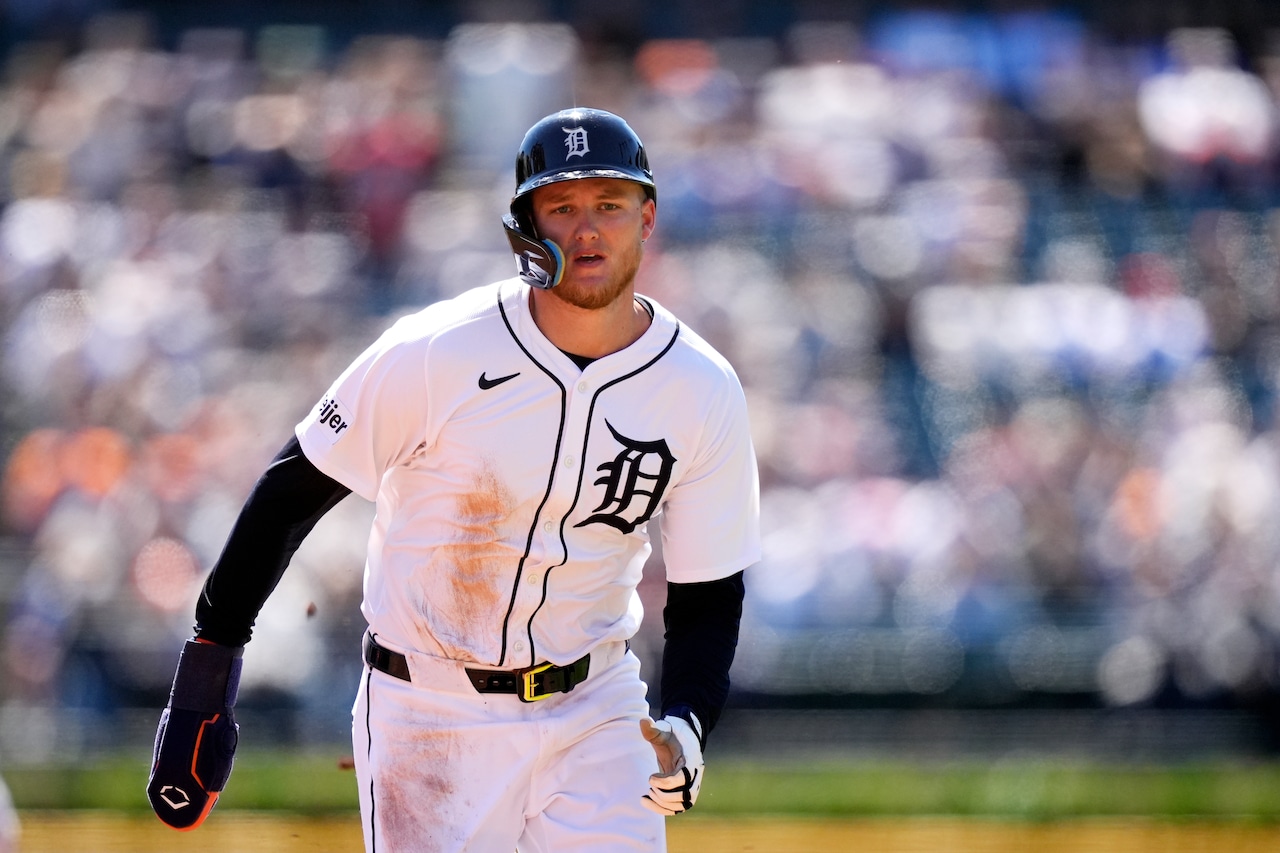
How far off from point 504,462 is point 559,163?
0.62 m

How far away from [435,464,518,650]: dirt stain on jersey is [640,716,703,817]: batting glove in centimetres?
39

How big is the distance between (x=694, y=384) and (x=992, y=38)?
29.8 feet

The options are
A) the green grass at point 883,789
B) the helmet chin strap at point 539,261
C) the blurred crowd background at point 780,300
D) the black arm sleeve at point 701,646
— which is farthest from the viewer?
the blurred crowd background at point 780,300

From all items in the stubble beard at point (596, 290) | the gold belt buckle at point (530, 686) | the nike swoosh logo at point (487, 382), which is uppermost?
the stubble beard at point (596, 290)

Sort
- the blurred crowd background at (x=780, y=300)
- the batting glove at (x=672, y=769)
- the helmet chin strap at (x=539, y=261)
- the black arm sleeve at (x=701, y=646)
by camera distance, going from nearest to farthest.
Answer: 1. the batting glove at (x=672, y=769)
2. the helmet chin strap at (x=539, y=261)
3. the black arm sleeve at (x=701, y=646)
4. the blurred crowd background at (x=780, y=300)

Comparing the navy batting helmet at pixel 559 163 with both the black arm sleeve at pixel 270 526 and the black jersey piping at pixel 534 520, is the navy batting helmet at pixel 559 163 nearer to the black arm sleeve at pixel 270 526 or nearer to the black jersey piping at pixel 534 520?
the black jersey piping at pixel 534 520

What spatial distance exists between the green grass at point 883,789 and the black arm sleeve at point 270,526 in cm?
420

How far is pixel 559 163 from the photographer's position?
10.8 feet

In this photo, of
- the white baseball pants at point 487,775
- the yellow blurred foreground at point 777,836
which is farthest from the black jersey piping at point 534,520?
the yellow blurred foreground at point 777,836

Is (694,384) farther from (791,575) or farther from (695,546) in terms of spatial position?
(791,575)

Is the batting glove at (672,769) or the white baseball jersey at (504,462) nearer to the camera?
the batting glove at (672,769)

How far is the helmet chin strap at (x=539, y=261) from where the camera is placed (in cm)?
321

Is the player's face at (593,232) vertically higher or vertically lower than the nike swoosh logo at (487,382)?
higher

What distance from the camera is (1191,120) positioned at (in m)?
10.9
